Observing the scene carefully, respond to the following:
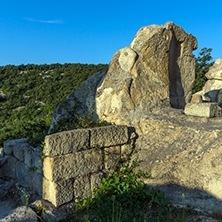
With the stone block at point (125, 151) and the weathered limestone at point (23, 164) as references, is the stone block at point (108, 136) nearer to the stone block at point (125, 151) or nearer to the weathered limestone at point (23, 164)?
the stone block at point (125, 151)

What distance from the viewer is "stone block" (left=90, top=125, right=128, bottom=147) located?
346cm

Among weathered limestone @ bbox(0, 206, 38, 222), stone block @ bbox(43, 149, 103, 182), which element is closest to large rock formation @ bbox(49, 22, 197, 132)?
stone block @ bbox(43, 149, 103, 182)

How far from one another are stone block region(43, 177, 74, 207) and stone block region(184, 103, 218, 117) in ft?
9.09

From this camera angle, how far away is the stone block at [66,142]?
121 inches

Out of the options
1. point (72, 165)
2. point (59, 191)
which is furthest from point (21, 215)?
point (72, 165)

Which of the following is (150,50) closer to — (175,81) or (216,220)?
(175,81)

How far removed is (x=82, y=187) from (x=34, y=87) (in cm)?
2167

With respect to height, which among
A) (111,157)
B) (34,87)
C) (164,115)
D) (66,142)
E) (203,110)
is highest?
(34,87)

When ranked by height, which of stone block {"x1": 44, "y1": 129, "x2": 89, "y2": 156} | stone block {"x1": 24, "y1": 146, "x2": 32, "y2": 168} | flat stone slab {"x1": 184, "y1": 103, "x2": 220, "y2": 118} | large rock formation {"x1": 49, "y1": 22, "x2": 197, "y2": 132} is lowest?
stone block {"x1": 24, "y1": 146, "x2": 32, "y2": 168}

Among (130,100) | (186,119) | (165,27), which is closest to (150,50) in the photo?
(165,27)

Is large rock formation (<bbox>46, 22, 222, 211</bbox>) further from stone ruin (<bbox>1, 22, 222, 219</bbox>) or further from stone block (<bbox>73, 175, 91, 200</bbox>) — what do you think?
stone block (<bbox>73, 175, 91, 200</bbox>)

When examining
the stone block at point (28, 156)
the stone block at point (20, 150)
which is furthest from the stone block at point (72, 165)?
Result: the stone block at point (20, 150)

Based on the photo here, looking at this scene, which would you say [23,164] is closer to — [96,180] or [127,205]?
[96,180]

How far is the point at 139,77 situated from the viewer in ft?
15.0
